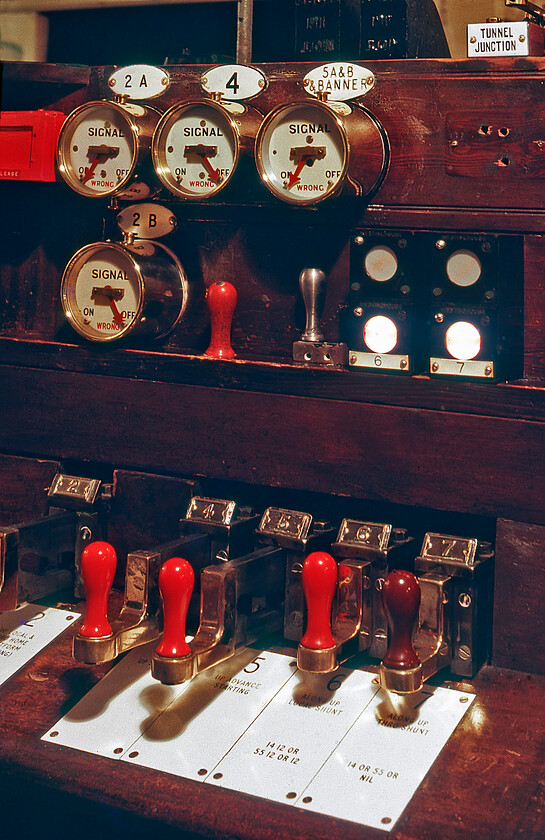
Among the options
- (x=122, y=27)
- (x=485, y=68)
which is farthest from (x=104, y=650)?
(x=122, y=27)

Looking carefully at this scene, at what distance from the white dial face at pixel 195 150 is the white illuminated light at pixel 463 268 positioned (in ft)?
1.47

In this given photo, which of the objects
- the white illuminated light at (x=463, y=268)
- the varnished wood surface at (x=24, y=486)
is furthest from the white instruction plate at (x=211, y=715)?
the white illuminated light at (x=463, y=268)

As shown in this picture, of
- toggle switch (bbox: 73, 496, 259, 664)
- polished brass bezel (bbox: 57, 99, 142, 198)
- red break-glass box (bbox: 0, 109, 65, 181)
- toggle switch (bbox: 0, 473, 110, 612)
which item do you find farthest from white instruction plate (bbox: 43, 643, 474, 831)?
red break-glass box (bbox: 0, 109, 65, 181)

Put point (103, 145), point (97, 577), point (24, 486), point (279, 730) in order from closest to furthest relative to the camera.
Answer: point (279, 730) → point (97, 577) → point (103, 145) → point (24, 486)

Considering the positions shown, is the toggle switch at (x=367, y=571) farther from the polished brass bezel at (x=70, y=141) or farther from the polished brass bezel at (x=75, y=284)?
the polished brass bezel at (x=70, y=141)

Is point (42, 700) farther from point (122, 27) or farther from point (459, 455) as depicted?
point (122, 27)

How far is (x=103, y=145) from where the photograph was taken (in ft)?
5.98

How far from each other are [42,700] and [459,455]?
0.81 metres

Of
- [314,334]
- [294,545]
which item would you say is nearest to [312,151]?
[314,334]

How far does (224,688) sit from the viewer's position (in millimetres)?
1499

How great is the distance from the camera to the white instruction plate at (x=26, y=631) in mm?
1633

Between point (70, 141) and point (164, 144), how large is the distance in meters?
0.22

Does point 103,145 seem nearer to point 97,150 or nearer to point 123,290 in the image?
point 97,150

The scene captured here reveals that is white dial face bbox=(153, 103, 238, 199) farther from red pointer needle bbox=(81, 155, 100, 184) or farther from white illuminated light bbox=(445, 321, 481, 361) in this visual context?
white illuminated light bbox=(445, 321, 481, 361)
